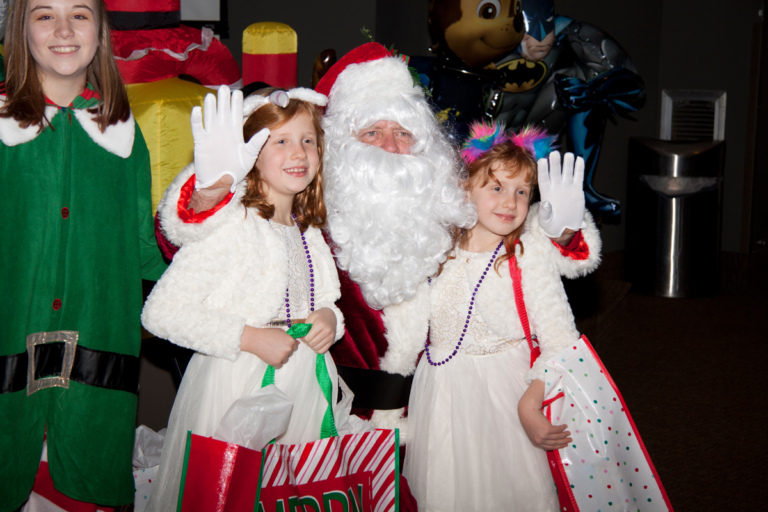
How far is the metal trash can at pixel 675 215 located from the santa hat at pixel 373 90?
12.5 feet

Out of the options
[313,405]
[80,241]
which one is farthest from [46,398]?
[313,405]

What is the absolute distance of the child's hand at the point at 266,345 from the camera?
1.56 meters

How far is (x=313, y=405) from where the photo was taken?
65.7 inches

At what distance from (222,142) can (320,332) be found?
51cm

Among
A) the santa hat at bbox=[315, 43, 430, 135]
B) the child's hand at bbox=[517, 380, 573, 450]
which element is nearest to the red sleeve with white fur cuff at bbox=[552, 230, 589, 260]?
the child's hand at bbox=[517, 380, 573, 450]

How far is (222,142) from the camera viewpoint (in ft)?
4.79

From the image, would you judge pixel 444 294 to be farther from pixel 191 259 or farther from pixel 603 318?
pixel 603 318

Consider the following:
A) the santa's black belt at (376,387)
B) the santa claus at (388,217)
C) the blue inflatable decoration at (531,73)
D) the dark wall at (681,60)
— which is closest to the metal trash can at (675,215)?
the dark wall at (681,60)

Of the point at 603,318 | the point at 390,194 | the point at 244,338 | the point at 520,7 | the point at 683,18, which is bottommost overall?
the point at 603,318

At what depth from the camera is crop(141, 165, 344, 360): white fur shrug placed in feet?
4.96

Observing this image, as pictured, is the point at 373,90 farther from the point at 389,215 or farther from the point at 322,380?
the point at 322,380

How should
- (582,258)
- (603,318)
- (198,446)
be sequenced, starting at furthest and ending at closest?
(603,318), (582,258), (198,446)

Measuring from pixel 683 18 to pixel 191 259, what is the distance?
5.88 meters

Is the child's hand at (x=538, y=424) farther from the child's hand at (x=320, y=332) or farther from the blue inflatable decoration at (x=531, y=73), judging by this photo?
the blue inflatable decoration at (x=531, y=73)
